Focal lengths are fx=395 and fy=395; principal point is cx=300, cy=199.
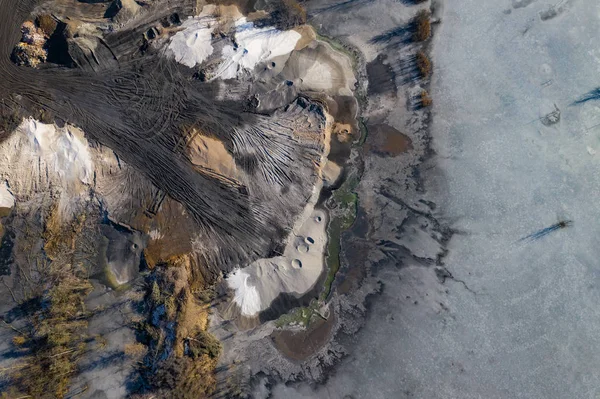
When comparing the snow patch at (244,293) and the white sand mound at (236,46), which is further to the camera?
the white sand mound at (236,46)

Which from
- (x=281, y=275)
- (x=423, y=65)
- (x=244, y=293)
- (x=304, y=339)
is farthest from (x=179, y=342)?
(x=423, y=65)

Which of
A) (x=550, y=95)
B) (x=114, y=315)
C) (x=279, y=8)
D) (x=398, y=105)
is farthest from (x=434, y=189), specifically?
(x=114, y=315)

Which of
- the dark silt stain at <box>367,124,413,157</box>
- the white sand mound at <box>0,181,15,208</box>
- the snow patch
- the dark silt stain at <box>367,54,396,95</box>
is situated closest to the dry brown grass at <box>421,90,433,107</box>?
the dark silt stain at <box>367,54,396,95</box>

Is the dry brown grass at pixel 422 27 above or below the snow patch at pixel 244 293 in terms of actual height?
above

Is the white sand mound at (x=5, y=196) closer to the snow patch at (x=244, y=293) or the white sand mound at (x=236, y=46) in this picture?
the white sand mound at (x=236, y=46)

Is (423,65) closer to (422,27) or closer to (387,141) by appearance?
(422,27)

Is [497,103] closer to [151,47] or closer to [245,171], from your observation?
[245,171]

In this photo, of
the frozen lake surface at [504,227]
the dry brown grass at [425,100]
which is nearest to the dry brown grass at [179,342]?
the frozen lake surface at [504,227]
